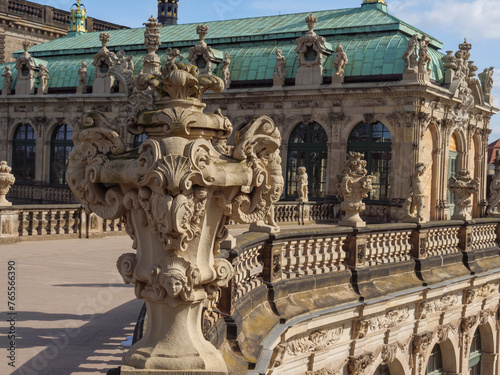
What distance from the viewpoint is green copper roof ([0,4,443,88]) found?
33.7 meters

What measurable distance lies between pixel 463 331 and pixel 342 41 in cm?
2045

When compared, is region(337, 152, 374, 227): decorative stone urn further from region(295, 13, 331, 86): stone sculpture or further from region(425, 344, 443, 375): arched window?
region(295, 13, 331, 86): stone sculpture

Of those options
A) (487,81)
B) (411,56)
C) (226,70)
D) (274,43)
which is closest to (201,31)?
(226,70)

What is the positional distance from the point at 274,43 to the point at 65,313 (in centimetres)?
2910

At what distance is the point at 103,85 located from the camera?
131ft

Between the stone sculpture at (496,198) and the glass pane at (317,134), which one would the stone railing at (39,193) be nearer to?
the glass pane at (317,134)

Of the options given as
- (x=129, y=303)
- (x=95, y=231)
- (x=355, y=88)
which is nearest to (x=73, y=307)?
(x=129, y=303)

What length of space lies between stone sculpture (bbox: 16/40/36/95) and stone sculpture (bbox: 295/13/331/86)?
16.6 meters

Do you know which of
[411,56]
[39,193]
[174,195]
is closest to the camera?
[174,195]

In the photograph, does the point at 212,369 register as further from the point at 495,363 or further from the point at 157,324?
the point at 495,363

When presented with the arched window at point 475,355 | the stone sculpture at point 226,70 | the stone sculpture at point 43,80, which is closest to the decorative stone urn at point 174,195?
the arched window at point 475,355

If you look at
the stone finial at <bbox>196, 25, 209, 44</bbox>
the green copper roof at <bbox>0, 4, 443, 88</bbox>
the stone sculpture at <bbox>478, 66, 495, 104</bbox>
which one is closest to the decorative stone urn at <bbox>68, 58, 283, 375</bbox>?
the green copper roof at <bbox>0, 4, 443, 88</bbox>

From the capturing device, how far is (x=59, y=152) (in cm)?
4212

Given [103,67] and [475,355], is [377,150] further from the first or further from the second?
[103,67]
